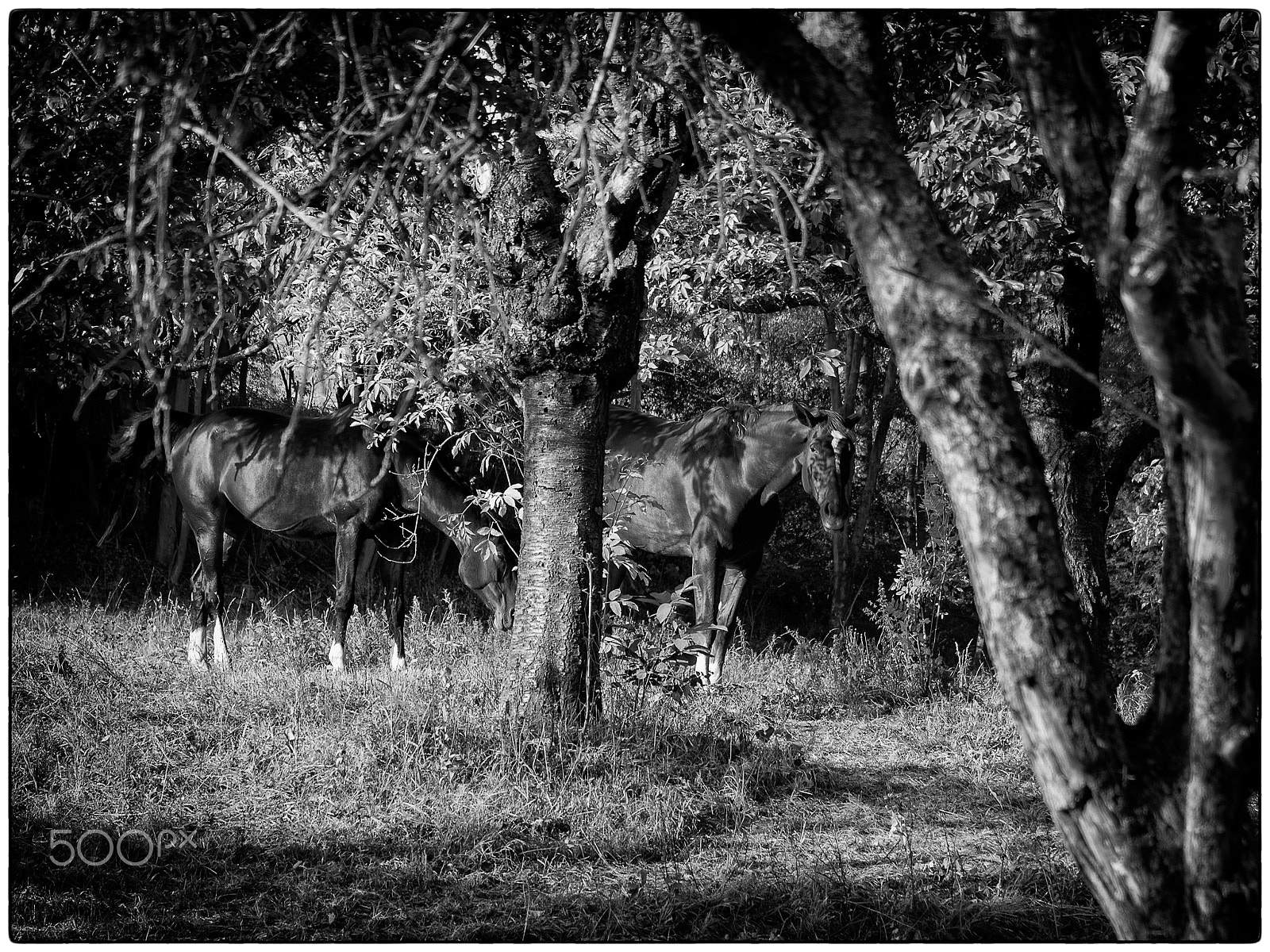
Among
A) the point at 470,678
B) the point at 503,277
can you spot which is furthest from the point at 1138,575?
the point at 503,277

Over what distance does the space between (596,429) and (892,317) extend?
11.8 feet

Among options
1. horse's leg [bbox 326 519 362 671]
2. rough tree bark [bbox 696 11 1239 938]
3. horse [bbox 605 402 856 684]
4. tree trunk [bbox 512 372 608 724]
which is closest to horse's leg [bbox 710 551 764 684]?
horse [bbox 605 402 856 684]

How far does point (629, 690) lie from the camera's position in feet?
20.3

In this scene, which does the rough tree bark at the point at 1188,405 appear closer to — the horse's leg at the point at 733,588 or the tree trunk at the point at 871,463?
the horse's leg at the point at 733,588

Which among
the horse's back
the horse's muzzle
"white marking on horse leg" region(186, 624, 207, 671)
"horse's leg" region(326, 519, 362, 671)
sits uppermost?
the horse's back

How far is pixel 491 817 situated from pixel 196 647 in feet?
14.6

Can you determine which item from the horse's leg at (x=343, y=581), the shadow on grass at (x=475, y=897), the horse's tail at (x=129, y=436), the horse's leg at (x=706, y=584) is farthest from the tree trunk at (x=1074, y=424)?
the horse's tail at (x=129, y=436)

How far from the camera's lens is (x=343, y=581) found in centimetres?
891

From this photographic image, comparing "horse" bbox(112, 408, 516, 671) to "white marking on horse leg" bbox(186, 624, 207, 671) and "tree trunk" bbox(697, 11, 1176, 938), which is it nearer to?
"white marking on horse leg" bbox(186, 624, 207, 671)

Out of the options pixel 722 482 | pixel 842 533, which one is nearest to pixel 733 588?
pixel 722 482
